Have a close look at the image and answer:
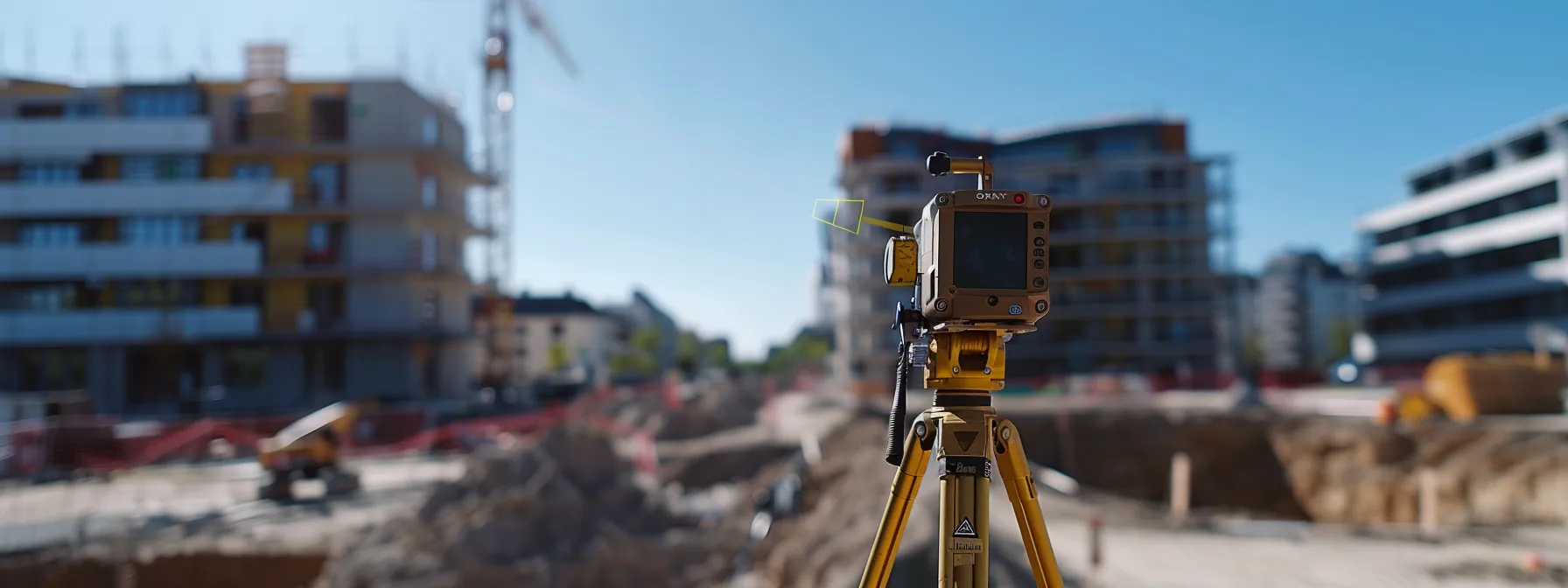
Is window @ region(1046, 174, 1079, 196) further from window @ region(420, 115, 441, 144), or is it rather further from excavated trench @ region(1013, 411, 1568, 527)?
window @ region(420, 115, 441, 144)

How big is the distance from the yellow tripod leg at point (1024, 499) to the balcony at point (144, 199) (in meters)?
36.2

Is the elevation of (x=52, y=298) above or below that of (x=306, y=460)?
above

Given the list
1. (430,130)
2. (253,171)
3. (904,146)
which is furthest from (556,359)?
(253,171)

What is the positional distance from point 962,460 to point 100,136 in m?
40.4

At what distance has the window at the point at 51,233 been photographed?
32.8 metres

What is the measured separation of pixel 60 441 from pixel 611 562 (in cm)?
1679

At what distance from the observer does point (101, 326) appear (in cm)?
3203

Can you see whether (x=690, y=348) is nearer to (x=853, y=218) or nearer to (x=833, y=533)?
(x=833, y=533)

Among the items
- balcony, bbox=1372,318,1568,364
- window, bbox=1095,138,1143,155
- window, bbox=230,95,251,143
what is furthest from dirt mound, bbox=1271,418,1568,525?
window, bbox=230,95,251,143

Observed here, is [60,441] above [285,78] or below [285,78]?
below

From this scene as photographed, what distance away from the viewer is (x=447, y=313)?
36.0 m

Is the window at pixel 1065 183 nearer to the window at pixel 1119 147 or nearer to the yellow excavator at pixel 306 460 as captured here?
the window at pixel 1119 147

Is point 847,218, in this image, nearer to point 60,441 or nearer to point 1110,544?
point 1110,544

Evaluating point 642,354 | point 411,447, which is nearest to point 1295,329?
point 642,354
